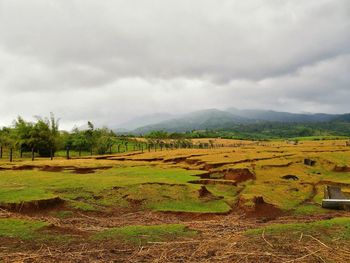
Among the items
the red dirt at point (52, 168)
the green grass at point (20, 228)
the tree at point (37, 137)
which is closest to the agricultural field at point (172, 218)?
the green grass at point (20, 228)

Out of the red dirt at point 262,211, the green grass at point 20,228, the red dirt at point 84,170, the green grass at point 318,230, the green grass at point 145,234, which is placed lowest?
the red dirt at point 262,211

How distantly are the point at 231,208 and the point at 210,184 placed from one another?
5.56 metres

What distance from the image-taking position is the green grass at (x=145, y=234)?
11.3 meters

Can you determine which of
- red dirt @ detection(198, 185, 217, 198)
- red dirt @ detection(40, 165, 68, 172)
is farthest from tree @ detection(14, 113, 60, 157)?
red dirt @ detection(198, 185, 217, 198)

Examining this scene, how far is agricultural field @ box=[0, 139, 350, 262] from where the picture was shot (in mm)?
9688

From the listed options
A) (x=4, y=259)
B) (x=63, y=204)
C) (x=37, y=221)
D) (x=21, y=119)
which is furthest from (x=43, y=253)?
(x=21, y=119)

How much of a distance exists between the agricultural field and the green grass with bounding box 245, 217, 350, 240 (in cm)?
3

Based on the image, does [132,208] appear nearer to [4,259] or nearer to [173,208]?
[173,208]

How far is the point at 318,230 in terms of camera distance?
38.6 ft

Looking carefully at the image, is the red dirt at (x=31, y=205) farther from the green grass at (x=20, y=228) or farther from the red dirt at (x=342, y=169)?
the red dirt at (x=342, y=169)

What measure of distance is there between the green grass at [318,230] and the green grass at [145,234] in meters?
2.35

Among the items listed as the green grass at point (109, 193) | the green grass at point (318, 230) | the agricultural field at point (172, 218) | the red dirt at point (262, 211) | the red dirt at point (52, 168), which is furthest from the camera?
the red dirt at point (52, 168)

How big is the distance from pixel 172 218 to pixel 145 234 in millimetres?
4217

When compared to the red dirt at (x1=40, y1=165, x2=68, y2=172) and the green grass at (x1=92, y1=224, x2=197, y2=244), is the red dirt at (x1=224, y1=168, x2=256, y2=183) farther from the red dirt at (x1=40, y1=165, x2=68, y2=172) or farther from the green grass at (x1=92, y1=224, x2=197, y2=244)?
the green grass at (x1=92, y1=224, x2=197, y2=244)
